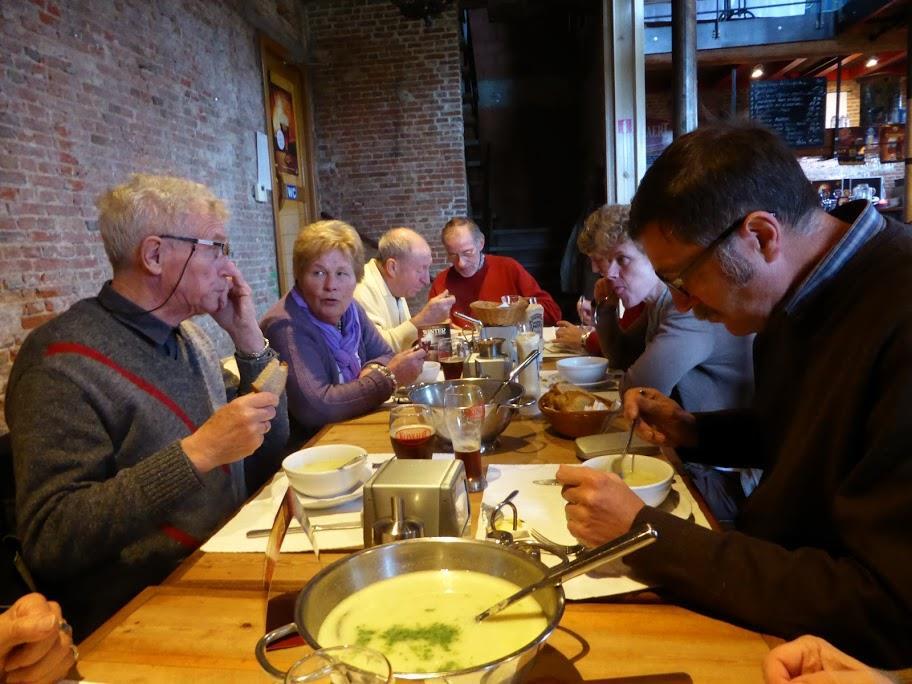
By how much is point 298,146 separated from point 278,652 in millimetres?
7108

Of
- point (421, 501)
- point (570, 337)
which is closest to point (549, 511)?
point (421, 501)

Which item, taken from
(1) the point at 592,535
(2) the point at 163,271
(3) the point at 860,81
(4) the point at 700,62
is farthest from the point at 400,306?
(3) the point at 860,81

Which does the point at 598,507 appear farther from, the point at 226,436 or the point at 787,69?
the point at 787,69

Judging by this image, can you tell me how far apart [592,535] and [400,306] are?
325 cm

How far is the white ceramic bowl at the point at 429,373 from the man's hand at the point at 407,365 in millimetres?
78

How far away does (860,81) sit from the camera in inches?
384

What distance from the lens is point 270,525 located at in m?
1.34

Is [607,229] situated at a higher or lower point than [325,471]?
higher

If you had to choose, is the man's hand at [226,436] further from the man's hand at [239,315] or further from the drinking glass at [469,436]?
A: the man's hand at [239,315]

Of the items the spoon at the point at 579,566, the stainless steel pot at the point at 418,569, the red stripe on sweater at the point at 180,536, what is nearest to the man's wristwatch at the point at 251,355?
the red stripe on sweater at the point at 180,536

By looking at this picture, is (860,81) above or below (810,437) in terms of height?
above

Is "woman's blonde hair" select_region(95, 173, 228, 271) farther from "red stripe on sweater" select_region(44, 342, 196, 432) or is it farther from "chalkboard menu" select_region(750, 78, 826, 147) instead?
"chalkboard menu" select_region(750, 78, 826, 147)

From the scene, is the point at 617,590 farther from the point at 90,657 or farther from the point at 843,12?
the point at 843,12

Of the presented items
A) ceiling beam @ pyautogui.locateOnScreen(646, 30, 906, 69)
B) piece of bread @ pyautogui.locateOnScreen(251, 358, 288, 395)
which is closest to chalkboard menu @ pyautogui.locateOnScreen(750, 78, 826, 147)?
ceiling beam @ pyautogui.locateOnScreen(646, 30, 906, 69)
